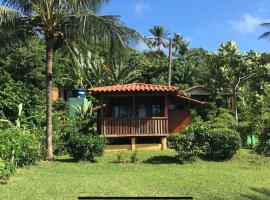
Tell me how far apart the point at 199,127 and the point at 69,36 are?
586 cm

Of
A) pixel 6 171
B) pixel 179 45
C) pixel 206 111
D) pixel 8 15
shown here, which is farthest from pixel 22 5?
pixel 179 45

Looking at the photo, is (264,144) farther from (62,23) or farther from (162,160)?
(62,23)

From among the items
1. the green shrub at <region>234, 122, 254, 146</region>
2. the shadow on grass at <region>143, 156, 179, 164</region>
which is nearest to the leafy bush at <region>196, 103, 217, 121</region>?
the green shrub at <region>234, 122, 254, 146</region>

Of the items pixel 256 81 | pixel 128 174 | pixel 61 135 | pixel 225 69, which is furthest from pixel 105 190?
pixel 256 81

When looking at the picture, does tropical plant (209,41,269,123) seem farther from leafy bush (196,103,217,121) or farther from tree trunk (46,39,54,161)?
tree trunk (46,39,54,161)

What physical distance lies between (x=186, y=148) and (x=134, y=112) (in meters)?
6.04

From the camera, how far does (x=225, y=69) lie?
40.4 meters

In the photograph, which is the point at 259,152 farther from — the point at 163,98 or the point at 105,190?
the point at 105,190

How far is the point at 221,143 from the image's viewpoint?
18.8 metres

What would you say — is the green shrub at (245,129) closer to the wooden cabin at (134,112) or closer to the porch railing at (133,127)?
the wooden cabin at (134,112)

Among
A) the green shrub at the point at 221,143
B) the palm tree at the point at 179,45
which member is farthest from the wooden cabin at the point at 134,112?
the palm tree at the point at 179,45

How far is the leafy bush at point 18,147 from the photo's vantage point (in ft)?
45.6

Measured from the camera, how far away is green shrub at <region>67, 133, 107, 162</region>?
717 inches

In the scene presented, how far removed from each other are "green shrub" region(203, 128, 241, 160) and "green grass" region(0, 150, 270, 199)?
1.53 feet
